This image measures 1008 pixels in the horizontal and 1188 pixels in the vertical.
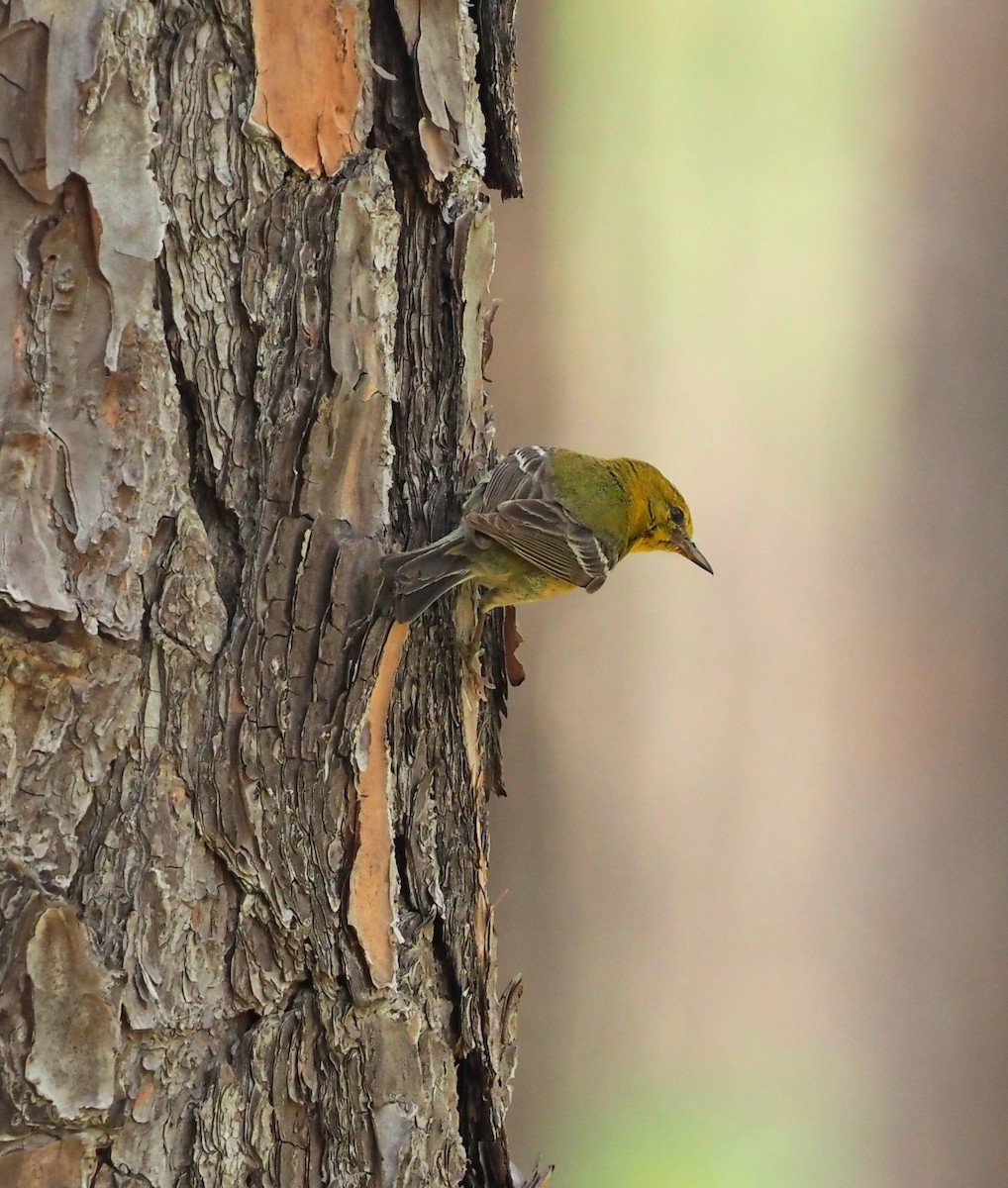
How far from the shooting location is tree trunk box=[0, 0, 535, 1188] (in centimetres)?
88

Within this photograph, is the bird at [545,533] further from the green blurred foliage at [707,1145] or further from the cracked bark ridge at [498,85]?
the green blurred foliage at [707,1145]

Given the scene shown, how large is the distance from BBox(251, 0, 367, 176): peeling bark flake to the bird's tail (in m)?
0.38

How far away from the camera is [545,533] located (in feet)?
Result: 4.57

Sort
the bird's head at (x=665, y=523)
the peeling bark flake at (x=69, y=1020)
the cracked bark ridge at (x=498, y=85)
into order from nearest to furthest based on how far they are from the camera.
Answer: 1. the peeling bark flake at (x=69, y=1020)
2. the cracked bark ridge at (x=498, y=85)
3. the bird's head at (x=665, y=523)

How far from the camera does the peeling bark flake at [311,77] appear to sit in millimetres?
978

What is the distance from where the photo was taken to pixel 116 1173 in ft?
3.10

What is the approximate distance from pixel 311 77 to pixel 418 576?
486 millimetres

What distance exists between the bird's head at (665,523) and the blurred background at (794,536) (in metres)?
0.13

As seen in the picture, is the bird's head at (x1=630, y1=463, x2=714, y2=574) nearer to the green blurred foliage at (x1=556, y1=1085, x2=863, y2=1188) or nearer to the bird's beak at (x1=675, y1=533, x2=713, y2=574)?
the bird's beak at (x1=675, y1=533, x2=713, y2=574)

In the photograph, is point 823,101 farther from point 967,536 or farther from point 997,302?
point 967,536

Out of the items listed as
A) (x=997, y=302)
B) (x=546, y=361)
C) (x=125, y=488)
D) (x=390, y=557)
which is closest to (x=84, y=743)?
(x=125, y=488)

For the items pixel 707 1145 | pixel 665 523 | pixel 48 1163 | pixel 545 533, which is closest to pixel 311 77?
pixel 545 533

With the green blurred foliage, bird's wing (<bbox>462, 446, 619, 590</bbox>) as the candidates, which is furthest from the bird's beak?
the green blurred foliage

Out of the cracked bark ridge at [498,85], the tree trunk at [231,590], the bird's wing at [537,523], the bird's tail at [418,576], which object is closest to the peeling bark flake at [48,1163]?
the tree trunk at [231,590]
